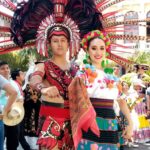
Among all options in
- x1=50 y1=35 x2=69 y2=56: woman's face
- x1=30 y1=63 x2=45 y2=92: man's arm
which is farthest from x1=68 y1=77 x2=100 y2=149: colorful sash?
x1=50 y1=35 x2=69 y2=56: woman's face

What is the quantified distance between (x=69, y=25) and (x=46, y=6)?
29 cm

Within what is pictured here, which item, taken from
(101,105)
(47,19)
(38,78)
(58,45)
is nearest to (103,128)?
(101,105)

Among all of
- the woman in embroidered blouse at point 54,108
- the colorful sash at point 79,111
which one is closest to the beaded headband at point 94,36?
the woman in embroidered blouse at point 54,108

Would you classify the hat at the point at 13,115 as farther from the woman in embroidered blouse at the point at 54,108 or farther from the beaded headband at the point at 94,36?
the beaded headband at the point at 94,36

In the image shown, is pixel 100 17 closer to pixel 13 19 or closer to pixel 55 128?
pixel 13 19

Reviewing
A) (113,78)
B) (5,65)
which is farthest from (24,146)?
(113,78)

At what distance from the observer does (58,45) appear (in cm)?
392

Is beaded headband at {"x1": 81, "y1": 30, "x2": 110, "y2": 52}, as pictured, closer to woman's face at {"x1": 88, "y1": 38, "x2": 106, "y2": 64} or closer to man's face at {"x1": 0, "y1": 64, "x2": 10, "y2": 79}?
woman's face at {"x1": 88, "y1": 38, "x2": 106, "y2": 64}

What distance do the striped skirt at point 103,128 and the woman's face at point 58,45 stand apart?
540mm

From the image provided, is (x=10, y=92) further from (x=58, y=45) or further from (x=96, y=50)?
(x=96, y=50)

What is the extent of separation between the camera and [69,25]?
13.3ft

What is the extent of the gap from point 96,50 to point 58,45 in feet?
1.20

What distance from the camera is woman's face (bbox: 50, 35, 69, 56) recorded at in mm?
3911

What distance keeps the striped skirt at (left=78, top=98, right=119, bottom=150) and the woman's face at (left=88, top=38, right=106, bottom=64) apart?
43cm
